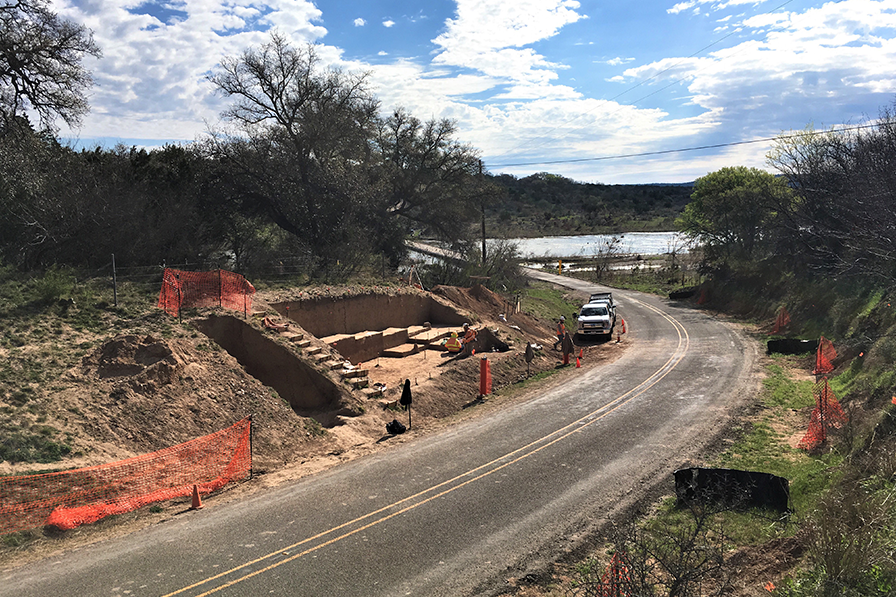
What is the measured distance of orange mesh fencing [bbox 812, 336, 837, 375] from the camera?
898 inches

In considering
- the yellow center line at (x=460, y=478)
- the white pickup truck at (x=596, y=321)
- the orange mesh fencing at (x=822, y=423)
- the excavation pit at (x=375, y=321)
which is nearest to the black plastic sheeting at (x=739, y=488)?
the yellow center line at (x=460, y=478)

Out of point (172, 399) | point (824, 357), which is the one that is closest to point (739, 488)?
point (172, 399)

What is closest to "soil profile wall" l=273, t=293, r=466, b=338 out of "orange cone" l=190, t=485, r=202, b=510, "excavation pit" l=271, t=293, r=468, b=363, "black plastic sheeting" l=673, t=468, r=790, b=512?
"excavation pit" l=271, t=293, r=468, b=363

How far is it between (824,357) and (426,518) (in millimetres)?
20156

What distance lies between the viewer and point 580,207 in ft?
495

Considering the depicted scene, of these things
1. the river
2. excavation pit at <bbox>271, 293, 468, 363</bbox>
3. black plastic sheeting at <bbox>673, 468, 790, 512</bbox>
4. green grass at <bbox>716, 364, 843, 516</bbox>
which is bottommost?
green grass at <bbox>716, 364, 843, 516</bbox>

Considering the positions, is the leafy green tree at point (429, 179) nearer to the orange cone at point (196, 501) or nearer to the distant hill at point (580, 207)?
the orange cone at point (196, 501)

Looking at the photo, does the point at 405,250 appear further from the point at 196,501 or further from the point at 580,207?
the point at 580,207

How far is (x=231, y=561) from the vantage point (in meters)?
9.35

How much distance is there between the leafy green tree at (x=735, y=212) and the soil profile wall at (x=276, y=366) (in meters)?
32.4

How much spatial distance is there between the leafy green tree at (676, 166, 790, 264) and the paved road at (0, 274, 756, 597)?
28385 millimetres

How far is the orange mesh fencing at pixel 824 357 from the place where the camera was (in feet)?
74.8

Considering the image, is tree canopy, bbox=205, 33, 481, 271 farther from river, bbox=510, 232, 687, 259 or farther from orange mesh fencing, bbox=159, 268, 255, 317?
river, bbox=510, 232, 687, 259

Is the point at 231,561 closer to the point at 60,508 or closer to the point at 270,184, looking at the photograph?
the point at 60,508
